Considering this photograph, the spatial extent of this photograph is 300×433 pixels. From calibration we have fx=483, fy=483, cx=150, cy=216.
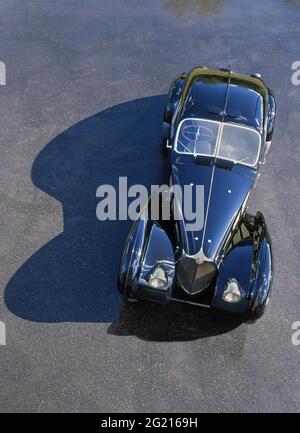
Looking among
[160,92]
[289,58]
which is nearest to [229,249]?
[160,92]

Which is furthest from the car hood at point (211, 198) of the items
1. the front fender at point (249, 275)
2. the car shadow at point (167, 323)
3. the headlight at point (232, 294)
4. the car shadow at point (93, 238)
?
the car shadow at point (93, 238)

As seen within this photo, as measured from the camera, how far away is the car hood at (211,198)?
7.05 metres

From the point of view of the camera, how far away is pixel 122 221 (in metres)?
8.51

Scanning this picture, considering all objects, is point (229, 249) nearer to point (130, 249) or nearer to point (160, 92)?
point (130, 249)

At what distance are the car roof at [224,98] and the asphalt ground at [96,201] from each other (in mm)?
1459

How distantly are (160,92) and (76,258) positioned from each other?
492cm

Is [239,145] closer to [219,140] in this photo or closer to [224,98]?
[219,140]

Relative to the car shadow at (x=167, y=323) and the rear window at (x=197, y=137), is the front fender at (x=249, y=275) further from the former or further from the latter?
the rear window at (x=197, y=137)

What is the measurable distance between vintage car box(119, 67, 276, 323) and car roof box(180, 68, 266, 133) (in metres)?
0.02

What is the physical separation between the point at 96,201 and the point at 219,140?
247 cm

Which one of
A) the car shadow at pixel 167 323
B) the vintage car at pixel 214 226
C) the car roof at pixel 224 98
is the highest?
the car roof at pixel 224 98

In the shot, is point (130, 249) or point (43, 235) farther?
point (43, 235)

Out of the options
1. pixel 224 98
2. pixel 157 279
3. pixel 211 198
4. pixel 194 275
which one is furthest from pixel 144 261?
pixel 224 98

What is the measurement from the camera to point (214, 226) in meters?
7.20
